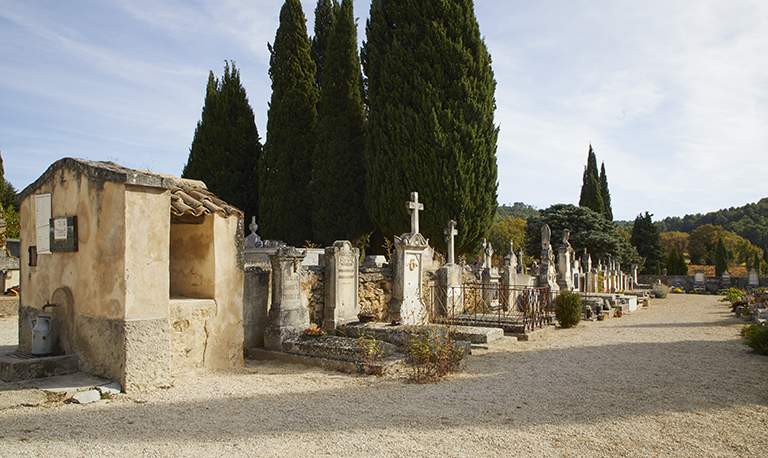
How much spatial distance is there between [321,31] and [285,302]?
1927cm

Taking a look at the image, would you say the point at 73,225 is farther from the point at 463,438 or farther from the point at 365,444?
the point at 463,438

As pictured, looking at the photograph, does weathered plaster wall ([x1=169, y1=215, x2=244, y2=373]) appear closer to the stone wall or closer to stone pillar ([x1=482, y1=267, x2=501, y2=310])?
the stone wall

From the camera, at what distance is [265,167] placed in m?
21.5

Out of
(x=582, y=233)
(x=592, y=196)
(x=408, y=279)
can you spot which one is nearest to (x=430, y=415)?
(x=408, y=279)

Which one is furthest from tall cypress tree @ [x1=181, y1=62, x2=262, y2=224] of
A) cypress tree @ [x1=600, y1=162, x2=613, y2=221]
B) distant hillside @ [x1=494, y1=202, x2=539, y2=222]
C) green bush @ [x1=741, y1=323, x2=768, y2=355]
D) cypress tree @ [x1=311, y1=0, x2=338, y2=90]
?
distant hillside @ [x1=494, y1=202, x2=539, y2=222]

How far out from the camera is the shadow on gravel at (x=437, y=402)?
4.29m

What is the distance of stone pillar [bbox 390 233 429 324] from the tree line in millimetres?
6796

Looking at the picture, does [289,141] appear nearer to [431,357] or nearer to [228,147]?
[228,147]

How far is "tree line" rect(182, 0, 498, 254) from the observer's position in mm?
17859

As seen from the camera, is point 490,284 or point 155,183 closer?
point 155,183

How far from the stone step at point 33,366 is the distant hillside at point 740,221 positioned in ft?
249

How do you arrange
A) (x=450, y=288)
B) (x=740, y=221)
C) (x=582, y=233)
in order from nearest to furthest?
(x=450, y=288) < (x=582, y=233) < (x=740, y=221)

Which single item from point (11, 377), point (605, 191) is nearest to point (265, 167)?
point (11, 377)

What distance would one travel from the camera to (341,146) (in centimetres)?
→ 1975
